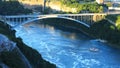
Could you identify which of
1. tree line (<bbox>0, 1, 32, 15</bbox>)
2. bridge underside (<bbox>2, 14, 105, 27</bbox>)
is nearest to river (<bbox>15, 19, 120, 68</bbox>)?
bridge underside (<bbox>2, 14, 105, 27</bbox>)

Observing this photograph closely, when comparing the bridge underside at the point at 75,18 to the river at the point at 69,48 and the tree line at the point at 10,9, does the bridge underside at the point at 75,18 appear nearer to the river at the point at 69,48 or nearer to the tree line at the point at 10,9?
the river at the point at 69,48

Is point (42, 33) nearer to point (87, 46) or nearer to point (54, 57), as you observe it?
point (87, 46)

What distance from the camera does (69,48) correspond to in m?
26.7

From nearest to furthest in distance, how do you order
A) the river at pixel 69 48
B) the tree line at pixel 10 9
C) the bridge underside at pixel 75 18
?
the river at pixel 69 48, the bridge underside at pixel 75 18, the tree line at pixel 10 9

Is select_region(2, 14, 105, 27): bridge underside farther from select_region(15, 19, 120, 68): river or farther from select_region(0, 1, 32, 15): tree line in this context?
select_region(0, 1, 32, 15): tree line

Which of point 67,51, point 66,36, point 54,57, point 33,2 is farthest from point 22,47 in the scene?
point 33,2

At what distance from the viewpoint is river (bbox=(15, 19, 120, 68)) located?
73.7ft

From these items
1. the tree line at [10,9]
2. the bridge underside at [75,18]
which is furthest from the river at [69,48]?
the tree line at [10,9]

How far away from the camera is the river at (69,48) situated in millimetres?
22453

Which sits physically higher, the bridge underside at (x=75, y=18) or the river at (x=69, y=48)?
the bridge underside at (x=75, y=18)

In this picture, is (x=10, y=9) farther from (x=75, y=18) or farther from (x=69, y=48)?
(x=69, y=48)

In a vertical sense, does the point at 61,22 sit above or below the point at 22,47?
below

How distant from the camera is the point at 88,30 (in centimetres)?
3531

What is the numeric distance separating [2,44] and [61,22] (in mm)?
29029
